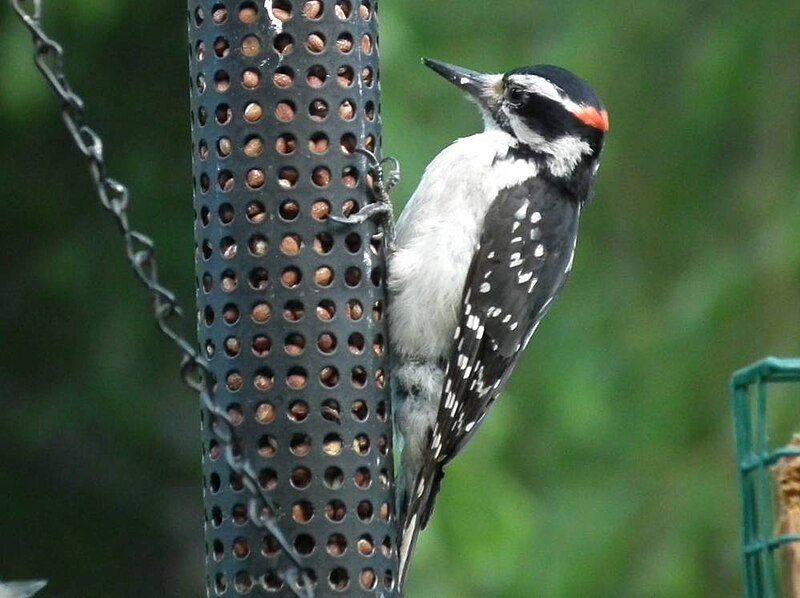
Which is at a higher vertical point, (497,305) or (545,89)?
(545,89)

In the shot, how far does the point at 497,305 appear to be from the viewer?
5.71 meters

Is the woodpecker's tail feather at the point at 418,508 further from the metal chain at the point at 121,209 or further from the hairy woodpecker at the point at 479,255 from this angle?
the metal chain at the point at 121,209

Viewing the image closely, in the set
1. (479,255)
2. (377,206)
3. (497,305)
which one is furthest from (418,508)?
(377,206)

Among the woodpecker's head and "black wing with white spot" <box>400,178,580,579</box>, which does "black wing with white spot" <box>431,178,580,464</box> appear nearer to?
"black wing with white spot" <box>400,178,580,579</box>

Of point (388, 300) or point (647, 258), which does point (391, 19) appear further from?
point (388, 300)

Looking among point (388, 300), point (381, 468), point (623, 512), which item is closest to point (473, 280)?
point (388, 300)

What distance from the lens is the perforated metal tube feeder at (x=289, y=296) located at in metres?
4.43

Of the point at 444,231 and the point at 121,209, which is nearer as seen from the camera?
the point at 121,209

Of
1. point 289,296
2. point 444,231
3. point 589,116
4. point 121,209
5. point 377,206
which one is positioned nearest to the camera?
point 121,209

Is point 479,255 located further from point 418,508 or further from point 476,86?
point 418,508

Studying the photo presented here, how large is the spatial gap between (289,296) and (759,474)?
140cm

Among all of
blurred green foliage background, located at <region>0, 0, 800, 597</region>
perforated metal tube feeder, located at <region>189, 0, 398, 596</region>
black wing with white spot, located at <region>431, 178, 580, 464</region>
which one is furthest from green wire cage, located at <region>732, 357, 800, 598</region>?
blurred green foliage background, located at <region>0, 0, 800, 597</region>

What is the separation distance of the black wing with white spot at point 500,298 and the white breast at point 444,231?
0.04 metres

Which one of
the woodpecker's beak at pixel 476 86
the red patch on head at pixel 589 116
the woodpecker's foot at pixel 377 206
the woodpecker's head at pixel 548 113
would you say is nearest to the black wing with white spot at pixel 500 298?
the woodpecker's head at pixel 548 113
